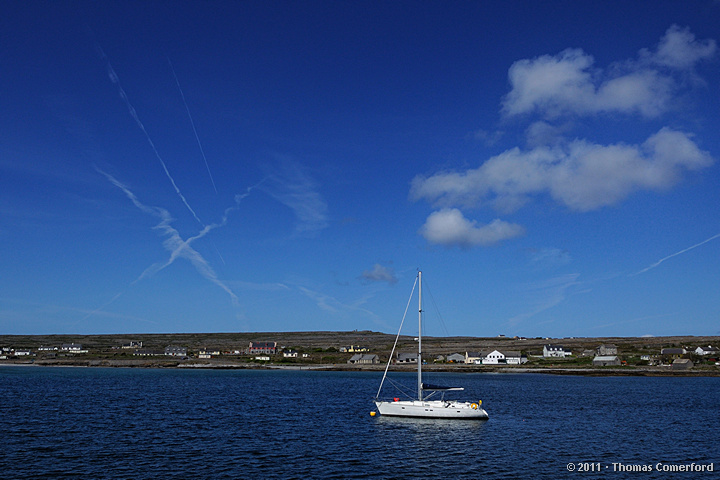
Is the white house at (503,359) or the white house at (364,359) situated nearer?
the white house at (503,359)

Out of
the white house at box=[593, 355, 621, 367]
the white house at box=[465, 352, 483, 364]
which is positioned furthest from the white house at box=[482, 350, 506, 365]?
the white house at box=[593, 355, 621, 367]

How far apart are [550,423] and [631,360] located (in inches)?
5543

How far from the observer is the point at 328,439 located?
42.9 m

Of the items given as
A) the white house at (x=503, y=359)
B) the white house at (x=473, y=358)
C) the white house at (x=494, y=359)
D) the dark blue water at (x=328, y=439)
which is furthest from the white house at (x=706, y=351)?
the dark blue water at (x=328, y=439)

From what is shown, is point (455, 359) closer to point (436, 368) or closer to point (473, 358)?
point (473, 358)

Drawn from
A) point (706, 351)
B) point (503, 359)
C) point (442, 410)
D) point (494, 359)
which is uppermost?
point (442, 410)

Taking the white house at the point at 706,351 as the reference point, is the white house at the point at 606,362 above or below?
below

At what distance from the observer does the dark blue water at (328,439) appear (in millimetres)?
32656

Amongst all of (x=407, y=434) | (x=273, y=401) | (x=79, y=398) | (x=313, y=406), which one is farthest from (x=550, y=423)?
(x=79, y=398)

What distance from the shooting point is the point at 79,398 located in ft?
236

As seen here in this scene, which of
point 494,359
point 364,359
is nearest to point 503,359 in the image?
point 494,359

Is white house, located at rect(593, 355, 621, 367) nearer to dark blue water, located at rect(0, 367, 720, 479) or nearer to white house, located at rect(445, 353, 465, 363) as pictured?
white house, located at rect(445, 353, 465, 363)

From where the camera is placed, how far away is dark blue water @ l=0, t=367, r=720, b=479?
3266 cm

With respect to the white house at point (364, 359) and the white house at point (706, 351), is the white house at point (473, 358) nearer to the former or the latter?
the white house at point (364, 359)
